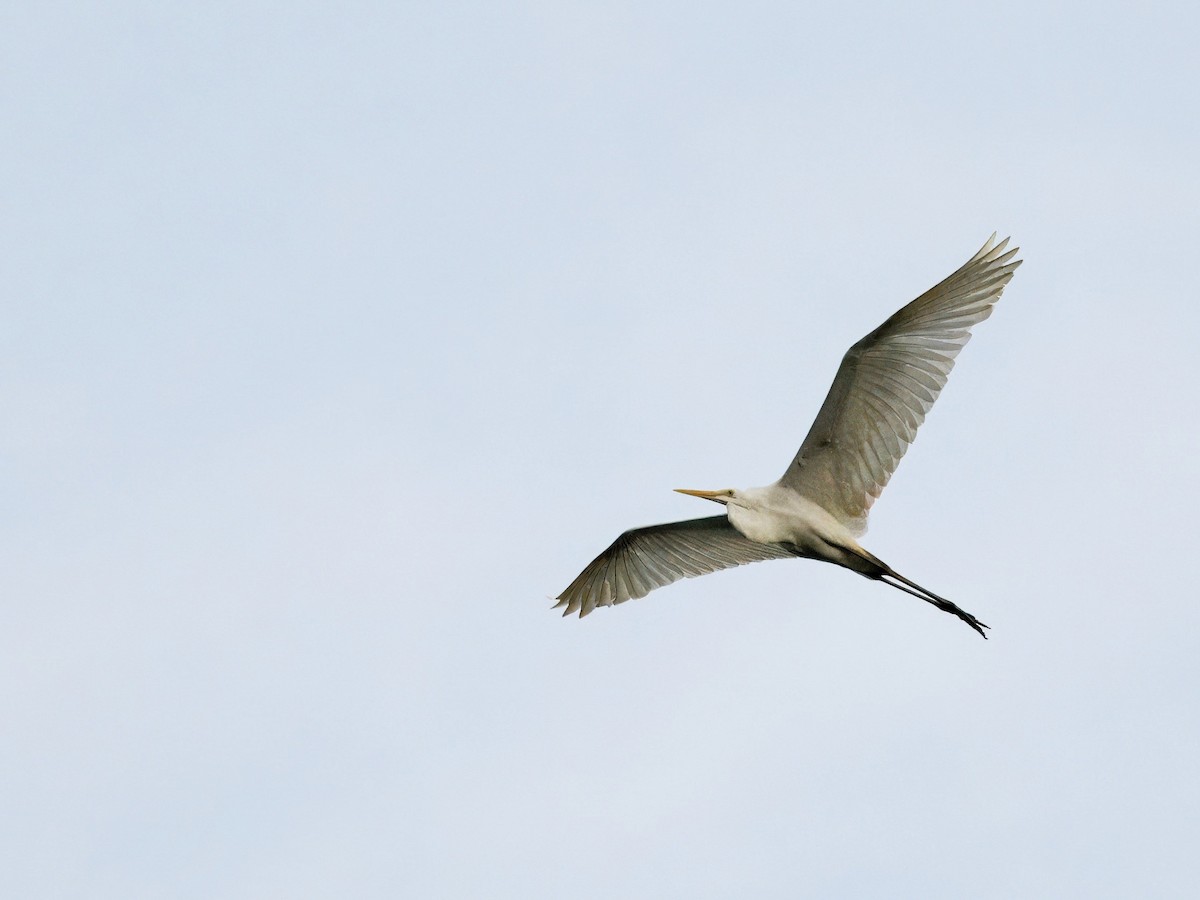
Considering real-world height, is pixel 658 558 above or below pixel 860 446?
above

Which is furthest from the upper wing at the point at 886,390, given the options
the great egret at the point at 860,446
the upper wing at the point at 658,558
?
the upper wing at the point at 658,558

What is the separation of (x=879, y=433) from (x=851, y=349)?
0.86 metres

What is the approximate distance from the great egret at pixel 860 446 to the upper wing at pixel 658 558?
0.07 ft

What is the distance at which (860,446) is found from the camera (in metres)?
12.3

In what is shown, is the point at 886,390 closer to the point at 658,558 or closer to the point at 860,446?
the point at 860,446

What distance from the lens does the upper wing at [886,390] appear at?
11680 mm

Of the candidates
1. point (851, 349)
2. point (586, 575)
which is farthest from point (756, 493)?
point (586, 575)

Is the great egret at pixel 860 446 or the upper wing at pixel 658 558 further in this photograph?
the upper wing at pixel 658 558

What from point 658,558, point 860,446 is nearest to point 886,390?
point 860,446

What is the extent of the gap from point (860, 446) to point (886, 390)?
59 cm

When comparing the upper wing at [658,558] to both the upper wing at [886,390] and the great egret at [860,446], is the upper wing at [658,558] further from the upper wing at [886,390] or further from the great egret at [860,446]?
the upper wing at [886,390]

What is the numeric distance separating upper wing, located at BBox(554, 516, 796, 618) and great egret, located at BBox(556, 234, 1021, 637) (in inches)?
0.8

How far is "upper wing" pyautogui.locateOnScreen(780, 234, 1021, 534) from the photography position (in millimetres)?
11680

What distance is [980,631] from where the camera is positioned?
12398 mm
